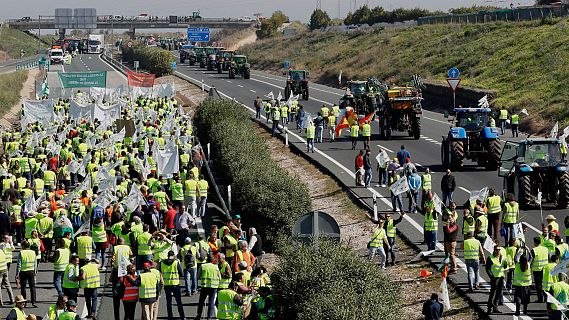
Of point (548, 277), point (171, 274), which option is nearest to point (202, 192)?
point (171, 274)

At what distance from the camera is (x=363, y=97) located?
50.7 m

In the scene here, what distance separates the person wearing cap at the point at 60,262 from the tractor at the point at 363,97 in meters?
29.2

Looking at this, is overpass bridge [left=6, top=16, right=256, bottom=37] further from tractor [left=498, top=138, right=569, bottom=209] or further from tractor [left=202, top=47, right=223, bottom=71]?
tractor [left=498, top=138, right=569, bottom=209]

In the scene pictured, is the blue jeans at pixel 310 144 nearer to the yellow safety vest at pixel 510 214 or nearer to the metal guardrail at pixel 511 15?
the yellow safety vest at pixel 510 214

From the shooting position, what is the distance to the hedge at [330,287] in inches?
604

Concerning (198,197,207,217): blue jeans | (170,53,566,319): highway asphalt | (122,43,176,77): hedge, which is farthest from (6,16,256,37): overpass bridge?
(198,197,207,217): blue jeans

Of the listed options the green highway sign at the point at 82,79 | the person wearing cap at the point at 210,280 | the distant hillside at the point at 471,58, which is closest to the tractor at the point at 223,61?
the distant hillside at the point at 471,58

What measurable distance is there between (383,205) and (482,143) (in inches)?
250

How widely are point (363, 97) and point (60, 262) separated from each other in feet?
102

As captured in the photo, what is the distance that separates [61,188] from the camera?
29.8 metres

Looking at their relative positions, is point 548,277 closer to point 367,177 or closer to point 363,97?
point 367,177

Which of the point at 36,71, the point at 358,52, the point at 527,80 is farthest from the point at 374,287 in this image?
the point at 36,71

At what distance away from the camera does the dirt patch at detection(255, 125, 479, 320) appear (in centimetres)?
2016

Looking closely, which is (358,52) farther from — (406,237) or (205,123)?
(406,237)
